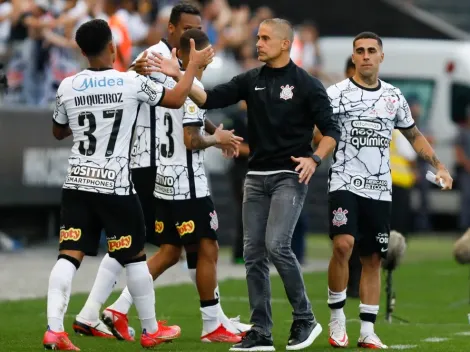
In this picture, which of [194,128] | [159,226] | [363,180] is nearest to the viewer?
[194,128]

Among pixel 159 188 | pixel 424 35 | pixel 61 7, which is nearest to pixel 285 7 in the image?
pixel 424 35

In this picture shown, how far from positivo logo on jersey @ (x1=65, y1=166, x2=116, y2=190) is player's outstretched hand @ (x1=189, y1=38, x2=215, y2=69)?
3.04ft

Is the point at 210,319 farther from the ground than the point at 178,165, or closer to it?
closer to it

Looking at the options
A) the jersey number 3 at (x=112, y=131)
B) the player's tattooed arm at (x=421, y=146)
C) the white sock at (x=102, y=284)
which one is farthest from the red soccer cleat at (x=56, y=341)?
the player's tattooed arm at (x=421, y=146)

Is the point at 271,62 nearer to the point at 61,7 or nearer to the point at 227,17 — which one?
the point at 61,7

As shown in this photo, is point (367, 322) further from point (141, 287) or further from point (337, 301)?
point (141, 287)

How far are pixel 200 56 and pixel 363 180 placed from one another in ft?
5.42

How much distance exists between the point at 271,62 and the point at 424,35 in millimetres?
A: 21459

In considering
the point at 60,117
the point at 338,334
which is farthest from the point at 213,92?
the point at 338,334

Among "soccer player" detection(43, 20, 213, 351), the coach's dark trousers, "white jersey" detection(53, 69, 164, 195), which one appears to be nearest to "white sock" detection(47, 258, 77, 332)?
"soccer player" detection(43, 20, 213, 351)

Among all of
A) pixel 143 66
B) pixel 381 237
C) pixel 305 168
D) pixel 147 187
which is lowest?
pixel 381 237

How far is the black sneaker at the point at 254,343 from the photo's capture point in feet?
29.8

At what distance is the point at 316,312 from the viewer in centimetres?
1224

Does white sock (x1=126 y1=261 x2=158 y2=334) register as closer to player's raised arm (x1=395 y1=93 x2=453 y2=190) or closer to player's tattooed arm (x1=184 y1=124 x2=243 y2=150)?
player's tattooed arm (x1=184 y1=124 x2=243 y2=150)
